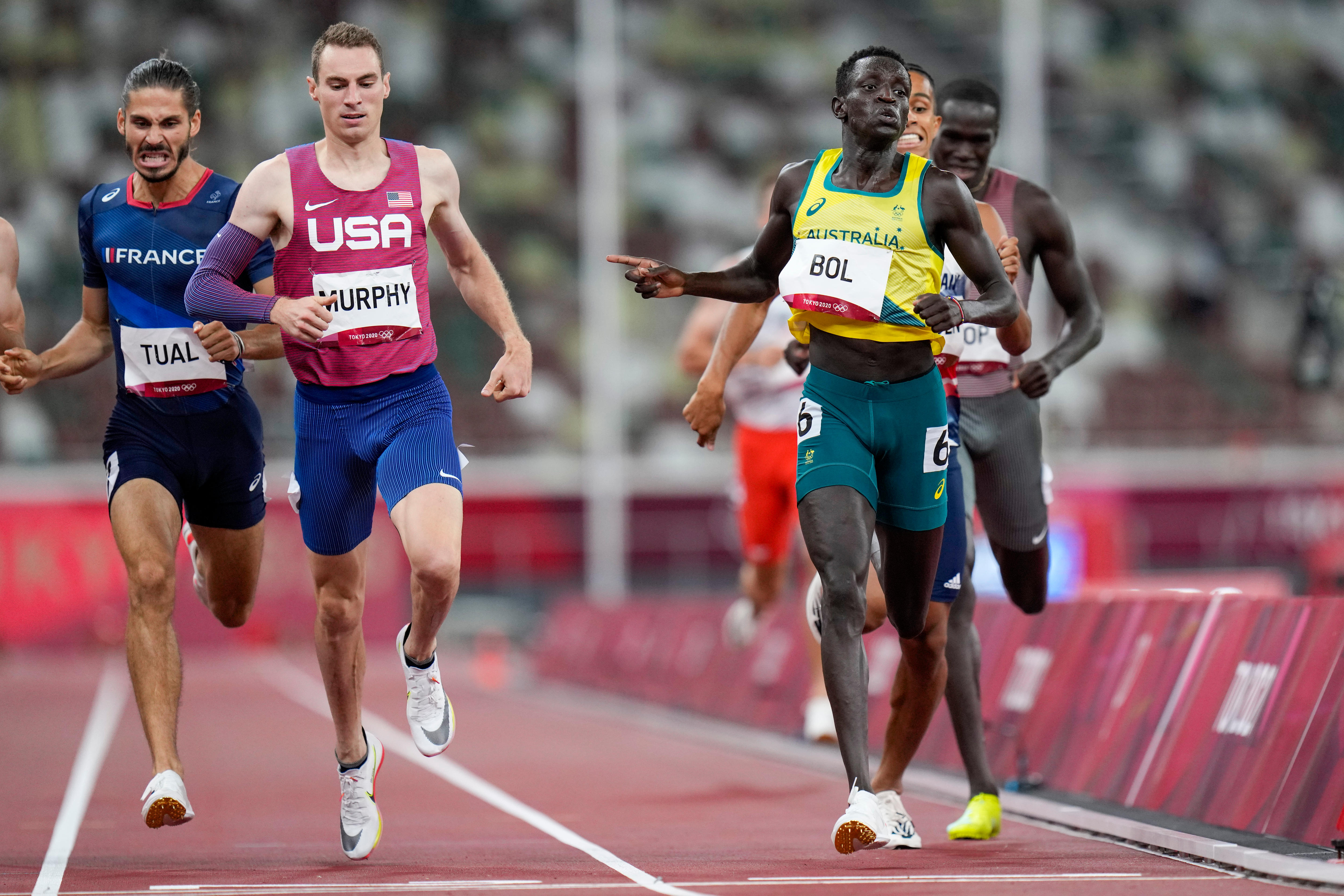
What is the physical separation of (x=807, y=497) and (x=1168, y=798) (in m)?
2.15

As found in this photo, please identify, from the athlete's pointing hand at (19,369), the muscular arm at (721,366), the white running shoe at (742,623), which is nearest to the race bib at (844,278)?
the muscular arm at (721,366)

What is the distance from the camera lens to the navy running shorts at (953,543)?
6605mm

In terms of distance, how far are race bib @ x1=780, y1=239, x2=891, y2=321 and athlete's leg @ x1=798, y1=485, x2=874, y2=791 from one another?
1.85 ft

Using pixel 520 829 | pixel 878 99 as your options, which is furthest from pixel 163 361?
pixel 878 99

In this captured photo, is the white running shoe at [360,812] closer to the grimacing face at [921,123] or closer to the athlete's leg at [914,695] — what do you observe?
the athlete's leg at [914,695]

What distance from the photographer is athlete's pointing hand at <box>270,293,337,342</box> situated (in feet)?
19.5

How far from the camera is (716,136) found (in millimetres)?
33500

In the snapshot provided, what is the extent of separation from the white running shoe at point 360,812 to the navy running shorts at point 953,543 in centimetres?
204

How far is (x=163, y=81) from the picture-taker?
655 cm

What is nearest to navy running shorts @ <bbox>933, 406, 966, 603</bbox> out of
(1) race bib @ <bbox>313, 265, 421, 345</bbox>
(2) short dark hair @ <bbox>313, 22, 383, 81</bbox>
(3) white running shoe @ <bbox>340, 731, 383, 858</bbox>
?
(1) race bib @ <bbox>313, 265, 421, 345</bbox>

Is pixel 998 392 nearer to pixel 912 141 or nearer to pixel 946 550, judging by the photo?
pixel 946 550

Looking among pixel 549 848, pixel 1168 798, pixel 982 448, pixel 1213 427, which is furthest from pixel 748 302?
pixel 1213 427

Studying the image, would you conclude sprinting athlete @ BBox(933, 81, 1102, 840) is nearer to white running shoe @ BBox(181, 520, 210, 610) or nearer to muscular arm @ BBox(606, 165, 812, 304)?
muscular arm @ BBox(606, 165, 812, 304)

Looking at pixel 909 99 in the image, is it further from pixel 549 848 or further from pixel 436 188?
pixel 549 848
